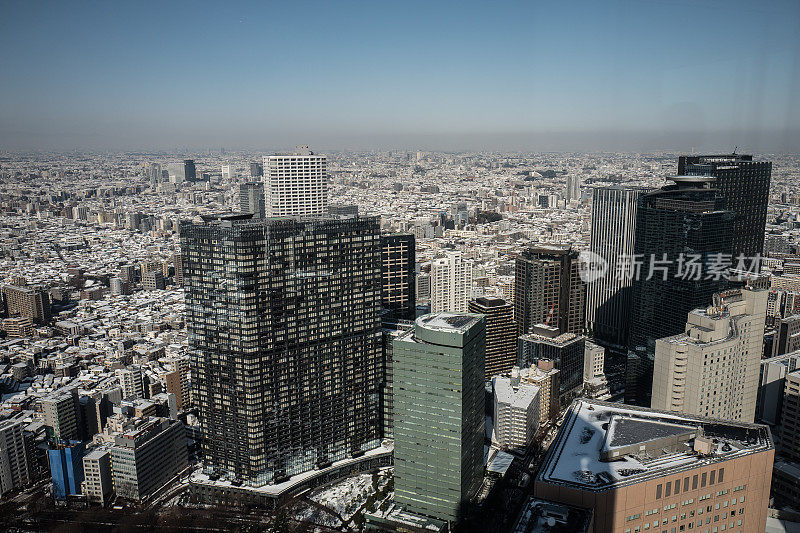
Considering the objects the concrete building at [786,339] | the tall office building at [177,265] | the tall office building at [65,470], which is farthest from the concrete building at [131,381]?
the concrete building at [786,339]

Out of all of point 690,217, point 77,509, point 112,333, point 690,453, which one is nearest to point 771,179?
point 690,217

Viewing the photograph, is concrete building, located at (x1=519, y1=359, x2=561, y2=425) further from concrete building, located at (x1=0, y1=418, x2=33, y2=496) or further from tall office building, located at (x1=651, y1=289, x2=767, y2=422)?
concrete building, located at (x1=0, y1=418, x2=33, y2=496)

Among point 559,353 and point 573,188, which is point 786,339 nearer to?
point 559,353

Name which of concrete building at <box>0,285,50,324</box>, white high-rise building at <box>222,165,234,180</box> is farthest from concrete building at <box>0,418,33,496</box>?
white high-rise building at <box>222,165,234,180</box>

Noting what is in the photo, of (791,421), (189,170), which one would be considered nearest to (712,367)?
(791,421)

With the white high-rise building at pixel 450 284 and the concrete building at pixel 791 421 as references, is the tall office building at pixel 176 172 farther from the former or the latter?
the concrete building at pixel 791 421

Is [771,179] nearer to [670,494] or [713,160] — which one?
[713,160]

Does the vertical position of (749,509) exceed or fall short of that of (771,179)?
it falls short
